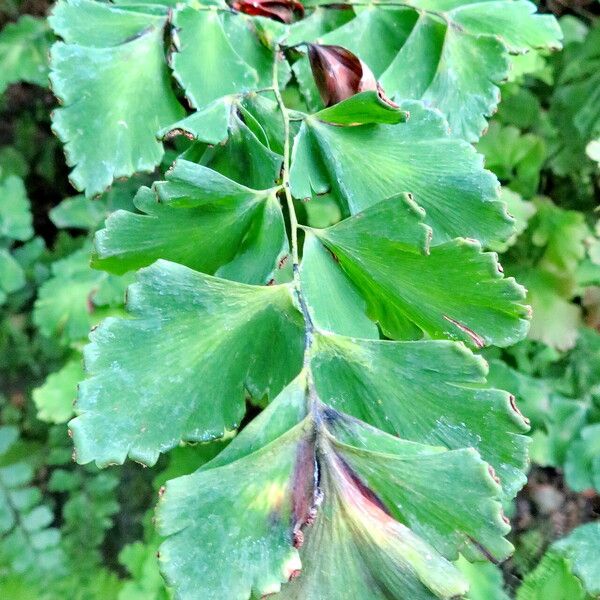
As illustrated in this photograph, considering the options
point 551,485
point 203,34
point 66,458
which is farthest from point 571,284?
point 66,458

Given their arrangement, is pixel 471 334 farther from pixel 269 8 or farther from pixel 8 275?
pixel 8 275

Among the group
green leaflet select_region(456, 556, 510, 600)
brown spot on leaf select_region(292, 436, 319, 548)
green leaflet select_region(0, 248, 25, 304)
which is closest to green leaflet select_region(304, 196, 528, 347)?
brown spot on leaf select_region(292, 436, 319, 548)

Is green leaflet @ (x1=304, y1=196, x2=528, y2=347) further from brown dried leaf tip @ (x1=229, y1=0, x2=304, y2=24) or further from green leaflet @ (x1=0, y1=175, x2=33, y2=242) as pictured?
green leaflet @ (x1=0, y1=175, x2=33, y2=242)

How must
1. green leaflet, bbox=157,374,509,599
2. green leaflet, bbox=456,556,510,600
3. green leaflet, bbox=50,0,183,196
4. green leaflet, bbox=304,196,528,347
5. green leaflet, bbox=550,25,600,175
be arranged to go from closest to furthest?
green leaflet, bbox=157,374,509,599 → green leaflet, bbox=304,196,528,347 → green leaflet, bbox=50,0,183,196 → green leaflet, bbox=456,556,510,600 → green leaflet, bbox=550,25,600,175

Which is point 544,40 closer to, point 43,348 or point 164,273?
point 164,273

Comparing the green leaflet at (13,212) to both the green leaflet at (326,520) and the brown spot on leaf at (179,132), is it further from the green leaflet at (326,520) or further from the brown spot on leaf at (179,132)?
the green leaflet at (326,520)

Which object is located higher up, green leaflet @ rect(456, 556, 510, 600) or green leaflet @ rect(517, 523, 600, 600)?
green leaflet @ rect(517, 523, 600, 600)

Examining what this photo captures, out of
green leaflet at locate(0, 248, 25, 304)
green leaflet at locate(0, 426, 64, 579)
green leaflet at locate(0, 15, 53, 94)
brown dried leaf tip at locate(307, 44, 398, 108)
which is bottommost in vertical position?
green leaflet at locate(0, 426, 64, 579)

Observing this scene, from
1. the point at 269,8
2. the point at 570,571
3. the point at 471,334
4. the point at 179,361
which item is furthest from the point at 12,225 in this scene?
the point at 570,571

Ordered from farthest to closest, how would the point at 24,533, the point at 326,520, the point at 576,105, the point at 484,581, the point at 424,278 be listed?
the point at 576,105
the point at 24,533
the point at 484,581
the point at 424,278
the point at 326,520

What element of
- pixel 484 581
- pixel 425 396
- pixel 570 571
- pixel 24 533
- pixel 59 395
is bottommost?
pixel 24 533
